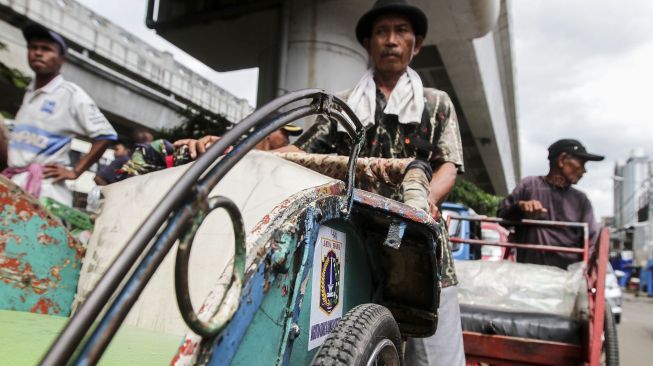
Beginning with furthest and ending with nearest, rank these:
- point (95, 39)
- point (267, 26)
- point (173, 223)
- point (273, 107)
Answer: point (95, 39)
point (267, 26)
point (273, 107)
point (173, 223)

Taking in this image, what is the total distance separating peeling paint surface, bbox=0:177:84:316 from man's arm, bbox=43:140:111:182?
58.7 inches

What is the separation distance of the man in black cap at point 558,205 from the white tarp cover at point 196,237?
125 inches

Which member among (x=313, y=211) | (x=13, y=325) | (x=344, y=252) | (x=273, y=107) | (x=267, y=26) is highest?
(x=267, y=26)

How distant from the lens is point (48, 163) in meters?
2.98

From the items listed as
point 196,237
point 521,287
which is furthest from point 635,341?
point 196,237

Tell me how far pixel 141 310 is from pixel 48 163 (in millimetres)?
2119

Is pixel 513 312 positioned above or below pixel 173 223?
below

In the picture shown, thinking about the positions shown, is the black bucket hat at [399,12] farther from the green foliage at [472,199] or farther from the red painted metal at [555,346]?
the green foliage at [472,199]

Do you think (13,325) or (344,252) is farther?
(344,252)

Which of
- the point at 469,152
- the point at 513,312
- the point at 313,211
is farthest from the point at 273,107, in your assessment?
the point at 469,152

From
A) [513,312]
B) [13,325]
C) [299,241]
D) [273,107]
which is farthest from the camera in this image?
[513,312]

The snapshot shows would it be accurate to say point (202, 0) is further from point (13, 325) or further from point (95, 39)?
point (13, 325)

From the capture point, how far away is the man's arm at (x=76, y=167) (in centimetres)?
293

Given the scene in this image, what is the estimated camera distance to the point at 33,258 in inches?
60.9
